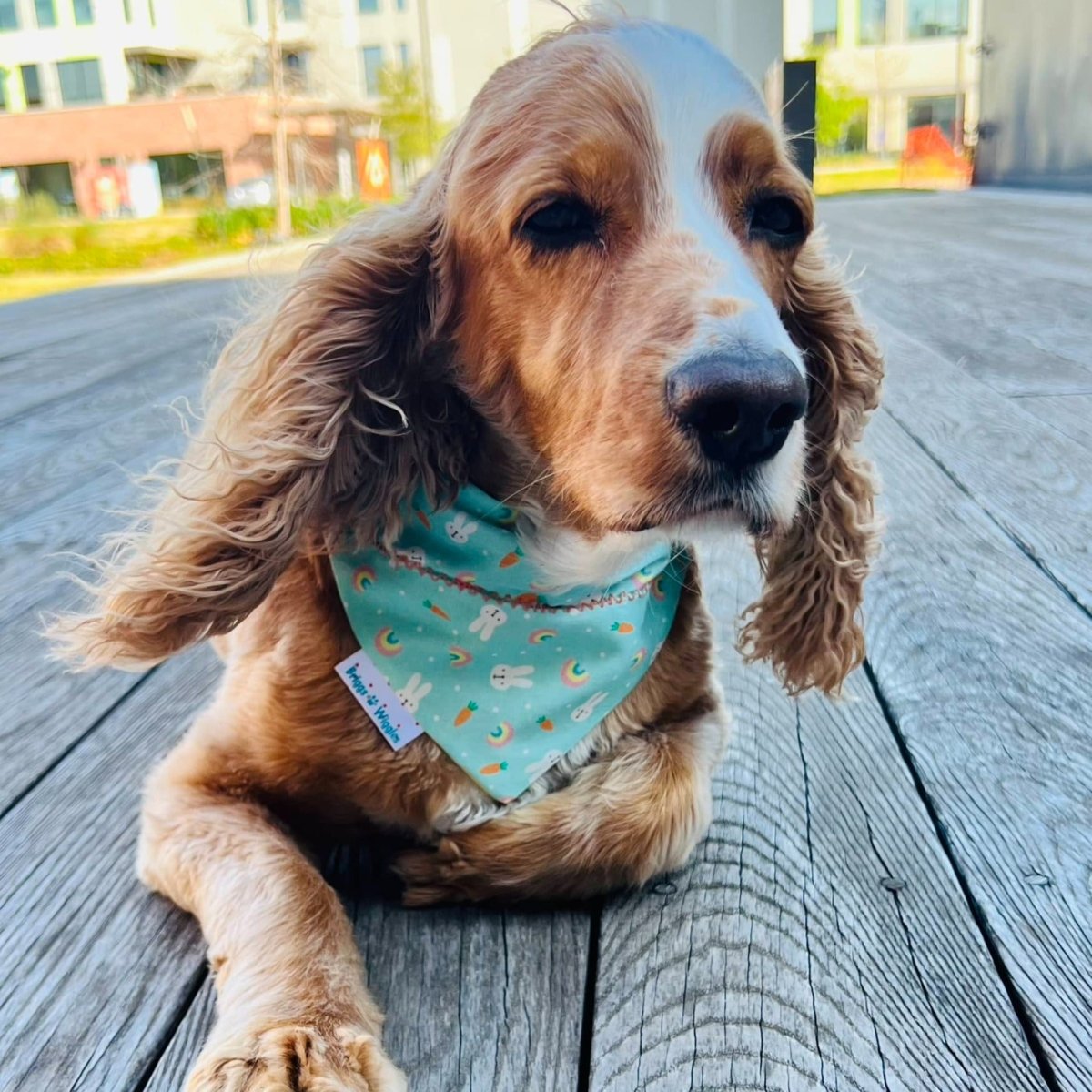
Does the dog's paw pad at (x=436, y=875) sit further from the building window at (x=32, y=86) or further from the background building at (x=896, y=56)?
the background building at (x=896, y=56)

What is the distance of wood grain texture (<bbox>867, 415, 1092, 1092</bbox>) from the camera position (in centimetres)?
151

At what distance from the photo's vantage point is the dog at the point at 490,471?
152 centimetres

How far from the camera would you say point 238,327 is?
2.06m

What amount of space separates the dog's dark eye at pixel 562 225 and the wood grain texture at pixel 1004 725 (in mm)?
1029

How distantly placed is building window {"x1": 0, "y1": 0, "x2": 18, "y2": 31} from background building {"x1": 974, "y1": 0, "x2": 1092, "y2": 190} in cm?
3454

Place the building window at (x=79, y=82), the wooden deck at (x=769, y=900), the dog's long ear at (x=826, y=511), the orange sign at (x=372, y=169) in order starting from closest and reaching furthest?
1. the wooden deck at (x=769, y=900)
2. the dog's long ear at (x=826, y=511)
3. the orange sign at (x=372, y=169)
4. the building window at (x=79, y=82)

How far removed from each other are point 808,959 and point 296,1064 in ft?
2.11

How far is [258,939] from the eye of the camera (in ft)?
4.75

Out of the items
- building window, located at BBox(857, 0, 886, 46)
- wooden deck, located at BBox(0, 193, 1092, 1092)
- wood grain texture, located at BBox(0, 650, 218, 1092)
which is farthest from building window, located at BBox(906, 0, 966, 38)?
wood grain texture, located at BBox(0, 650, 218, 1092)

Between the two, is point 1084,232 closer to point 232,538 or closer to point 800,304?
point 800,304

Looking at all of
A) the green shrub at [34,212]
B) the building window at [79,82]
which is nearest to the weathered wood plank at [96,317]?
the green shrub at [34,212]

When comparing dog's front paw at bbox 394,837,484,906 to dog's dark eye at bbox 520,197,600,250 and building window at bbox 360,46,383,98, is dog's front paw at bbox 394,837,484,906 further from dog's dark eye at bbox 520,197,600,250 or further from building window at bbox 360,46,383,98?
building window at bbox 360,46,383,98

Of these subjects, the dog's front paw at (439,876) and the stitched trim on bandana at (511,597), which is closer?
the dog's front paw at (439,876)

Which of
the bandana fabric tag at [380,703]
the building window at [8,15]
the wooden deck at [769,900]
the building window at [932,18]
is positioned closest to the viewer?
the wooden deck at [769,900]
